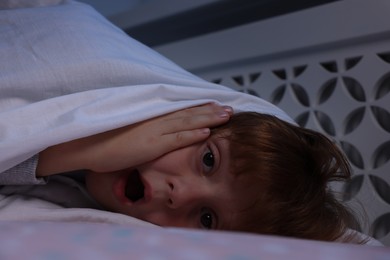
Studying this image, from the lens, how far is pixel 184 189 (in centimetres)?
53

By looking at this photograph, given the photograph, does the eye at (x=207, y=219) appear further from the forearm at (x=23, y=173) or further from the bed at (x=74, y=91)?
the forearm at (x=23, y=173)

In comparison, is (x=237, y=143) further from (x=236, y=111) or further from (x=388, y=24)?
(x=388, y=24)

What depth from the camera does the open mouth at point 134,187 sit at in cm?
58

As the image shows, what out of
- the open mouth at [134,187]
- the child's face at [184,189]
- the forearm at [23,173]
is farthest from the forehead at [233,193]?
the forearm at [23,173]

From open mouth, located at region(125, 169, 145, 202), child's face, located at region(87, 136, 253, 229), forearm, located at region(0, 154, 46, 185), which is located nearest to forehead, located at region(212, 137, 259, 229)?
child's face, located at region(87, 136, 253, 229)

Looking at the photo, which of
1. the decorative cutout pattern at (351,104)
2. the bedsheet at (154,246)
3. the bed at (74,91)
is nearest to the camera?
the bedsheet at (154,246)

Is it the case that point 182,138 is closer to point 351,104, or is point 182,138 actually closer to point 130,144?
point 130,144

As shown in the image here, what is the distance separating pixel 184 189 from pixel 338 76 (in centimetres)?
37

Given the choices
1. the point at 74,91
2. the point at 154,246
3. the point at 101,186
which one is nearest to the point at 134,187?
the point at 101,186

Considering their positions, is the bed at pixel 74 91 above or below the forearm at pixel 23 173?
above

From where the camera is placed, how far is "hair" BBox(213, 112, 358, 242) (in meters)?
0.55

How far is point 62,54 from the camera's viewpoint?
0.58 metres

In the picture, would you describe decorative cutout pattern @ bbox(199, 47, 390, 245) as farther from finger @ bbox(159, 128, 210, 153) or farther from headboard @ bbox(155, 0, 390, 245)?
finger @ bbox(159, 128, 210, 153)

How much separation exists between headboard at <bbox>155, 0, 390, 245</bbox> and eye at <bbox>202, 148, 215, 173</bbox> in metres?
0.29
